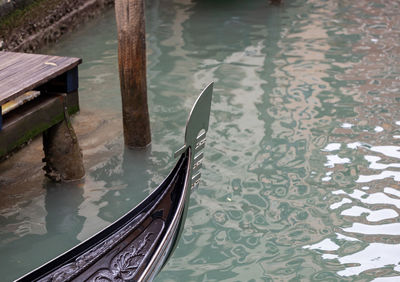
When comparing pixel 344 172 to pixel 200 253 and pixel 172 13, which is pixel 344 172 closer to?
pixel 200 253

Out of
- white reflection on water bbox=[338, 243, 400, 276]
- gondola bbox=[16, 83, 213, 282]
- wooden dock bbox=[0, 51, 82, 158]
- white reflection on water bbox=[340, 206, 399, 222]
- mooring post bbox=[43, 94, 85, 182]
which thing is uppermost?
wooden dock bbox=[0, 51, 82, 158]

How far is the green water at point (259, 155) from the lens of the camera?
12.5ft

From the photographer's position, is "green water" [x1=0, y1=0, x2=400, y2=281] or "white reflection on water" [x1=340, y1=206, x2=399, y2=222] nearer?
"green water" [x1=0, y1=0, x2=400, y2=281]

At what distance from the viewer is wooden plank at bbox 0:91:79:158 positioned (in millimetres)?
3824

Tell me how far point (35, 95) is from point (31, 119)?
25 centimetres

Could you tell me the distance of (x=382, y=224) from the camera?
4.08 metres

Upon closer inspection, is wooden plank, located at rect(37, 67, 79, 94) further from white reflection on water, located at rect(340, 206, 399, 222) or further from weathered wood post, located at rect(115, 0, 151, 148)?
white reflection on water, located at rect(340, 206, 399, 222)

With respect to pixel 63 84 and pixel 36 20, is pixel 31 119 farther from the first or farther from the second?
pixel 36 20

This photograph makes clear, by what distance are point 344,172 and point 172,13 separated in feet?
14.7

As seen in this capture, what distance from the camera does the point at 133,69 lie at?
470cm

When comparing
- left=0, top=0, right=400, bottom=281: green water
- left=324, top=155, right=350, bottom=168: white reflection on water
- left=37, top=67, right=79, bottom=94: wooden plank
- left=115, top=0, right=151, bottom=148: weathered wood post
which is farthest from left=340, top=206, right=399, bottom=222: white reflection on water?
left=37, top=67, right=79, bottom=94: wooden plank

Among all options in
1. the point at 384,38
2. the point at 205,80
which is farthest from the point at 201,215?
the point at 384,38

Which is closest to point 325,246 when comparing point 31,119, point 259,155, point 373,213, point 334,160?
point 373,213

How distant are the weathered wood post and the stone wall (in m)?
2.07
